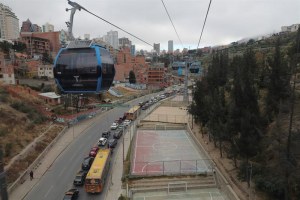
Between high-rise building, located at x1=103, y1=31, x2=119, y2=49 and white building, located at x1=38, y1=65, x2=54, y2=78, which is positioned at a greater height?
high-rise building, located at x1=103, y1=31, x2=119, y2=49

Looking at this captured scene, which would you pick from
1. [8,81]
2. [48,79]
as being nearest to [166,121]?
[8,81]

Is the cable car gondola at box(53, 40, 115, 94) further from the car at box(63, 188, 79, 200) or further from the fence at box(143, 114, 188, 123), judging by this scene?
the fence at box(143, 114, 188, 123)

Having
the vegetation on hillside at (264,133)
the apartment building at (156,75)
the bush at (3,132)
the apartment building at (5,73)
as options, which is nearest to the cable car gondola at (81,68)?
the vegetation on hillside at (264,133)

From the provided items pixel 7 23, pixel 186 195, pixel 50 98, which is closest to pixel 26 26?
pixel 7 23

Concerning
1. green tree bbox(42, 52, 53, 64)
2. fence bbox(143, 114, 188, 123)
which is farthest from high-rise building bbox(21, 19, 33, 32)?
fence bbox(143, 114, 188, 123)

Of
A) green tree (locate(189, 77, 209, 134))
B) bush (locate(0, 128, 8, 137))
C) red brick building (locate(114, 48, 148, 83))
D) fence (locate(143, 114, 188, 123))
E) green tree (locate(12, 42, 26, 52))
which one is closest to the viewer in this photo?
bush (locate(0, 128, 8, 137))

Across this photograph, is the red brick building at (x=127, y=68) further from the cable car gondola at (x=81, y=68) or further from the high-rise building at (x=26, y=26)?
the cable car gondola at (x=81, y=68)
